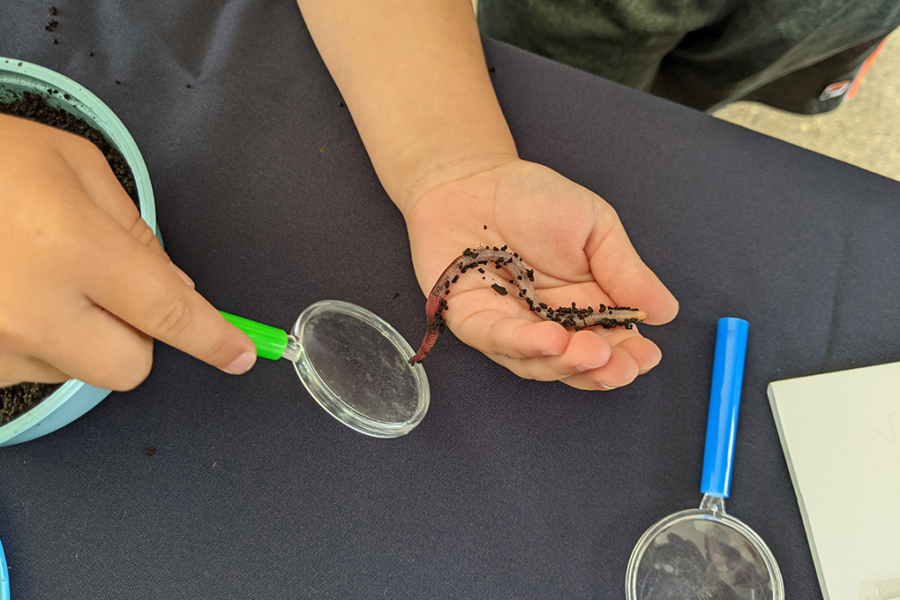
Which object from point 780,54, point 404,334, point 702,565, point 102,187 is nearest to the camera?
point 102,187

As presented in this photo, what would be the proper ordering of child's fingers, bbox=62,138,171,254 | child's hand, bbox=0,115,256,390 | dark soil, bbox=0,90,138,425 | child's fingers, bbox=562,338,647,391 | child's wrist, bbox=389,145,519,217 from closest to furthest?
child's hand, bbox=0,115,256,390, child's fingers, bbox=62,138,171,254, child's fingers, bbox=562,338,647,391, dark soil, bbox=0,90,138,425, child's wrist, bbox=389,145,519,217

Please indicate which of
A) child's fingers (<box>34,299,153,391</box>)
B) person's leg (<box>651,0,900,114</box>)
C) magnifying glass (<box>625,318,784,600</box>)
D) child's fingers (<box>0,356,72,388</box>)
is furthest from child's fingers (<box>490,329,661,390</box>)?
person's leg (<box>651,0,900,114</box>)

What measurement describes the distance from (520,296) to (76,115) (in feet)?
3.01

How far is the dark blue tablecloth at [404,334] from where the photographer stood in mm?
982

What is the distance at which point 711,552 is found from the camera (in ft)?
3.23

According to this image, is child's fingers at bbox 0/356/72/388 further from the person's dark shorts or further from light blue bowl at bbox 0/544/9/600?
the person's dark shorts

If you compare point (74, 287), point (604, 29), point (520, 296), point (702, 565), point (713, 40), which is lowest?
point (74, 287)

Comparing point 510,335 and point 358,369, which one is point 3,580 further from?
point 510,335

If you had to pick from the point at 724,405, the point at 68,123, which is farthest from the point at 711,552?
the point at 68,123

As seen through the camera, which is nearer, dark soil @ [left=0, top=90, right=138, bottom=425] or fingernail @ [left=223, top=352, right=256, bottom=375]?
fingernail @ [left=223, top=352, right=256, bottom=375]

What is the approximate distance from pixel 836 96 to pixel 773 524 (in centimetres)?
131

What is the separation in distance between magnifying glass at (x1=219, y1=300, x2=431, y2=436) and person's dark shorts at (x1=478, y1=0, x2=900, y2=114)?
0.94 metres

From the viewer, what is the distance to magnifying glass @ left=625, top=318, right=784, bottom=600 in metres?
0.97

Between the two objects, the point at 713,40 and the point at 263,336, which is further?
the point at 713,40
